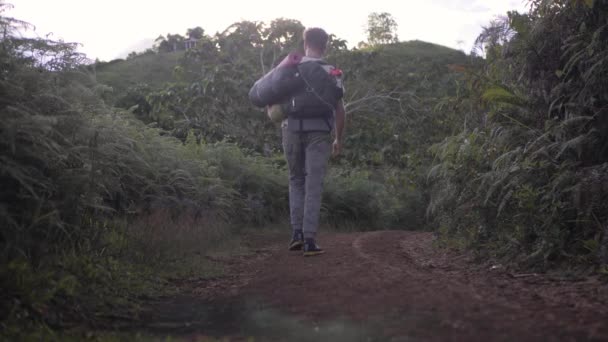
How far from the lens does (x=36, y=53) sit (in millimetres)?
5383

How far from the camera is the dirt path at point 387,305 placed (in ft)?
10.7

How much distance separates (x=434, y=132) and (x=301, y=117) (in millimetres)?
14605

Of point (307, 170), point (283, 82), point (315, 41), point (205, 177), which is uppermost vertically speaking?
point (315, 41)

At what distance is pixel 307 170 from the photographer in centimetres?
650

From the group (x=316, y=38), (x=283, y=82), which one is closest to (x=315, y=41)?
(x=316, y=38)

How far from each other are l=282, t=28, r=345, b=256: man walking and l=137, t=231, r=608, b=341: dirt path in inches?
27.3

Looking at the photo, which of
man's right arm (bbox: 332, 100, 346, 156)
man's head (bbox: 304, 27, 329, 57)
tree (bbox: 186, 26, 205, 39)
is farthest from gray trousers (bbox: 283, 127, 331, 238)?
tree (bbox: 186, 26, 205, 39)

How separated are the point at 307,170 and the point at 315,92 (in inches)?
31.7

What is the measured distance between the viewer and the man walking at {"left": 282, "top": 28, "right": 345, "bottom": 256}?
20.8 feet

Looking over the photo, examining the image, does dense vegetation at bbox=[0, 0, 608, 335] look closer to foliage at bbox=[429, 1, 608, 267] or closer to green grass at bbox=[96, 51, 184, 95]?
foliage at bbox=[429, 1, 608, 267]

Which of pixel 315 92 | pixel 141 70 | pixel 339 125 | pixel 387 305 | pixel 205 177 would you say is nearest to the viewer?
pixel 387 305

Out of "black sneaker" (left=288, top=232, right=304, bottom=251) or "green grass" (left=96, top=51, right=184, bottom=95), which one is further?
"green grass" (left=96, top=51, right=184, bottom=95)

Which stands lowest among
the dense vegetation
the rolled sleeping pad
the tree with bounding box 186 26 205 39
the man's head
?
the dense vegetation

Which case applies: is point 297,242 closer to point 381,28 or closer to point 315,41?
point 315,41
